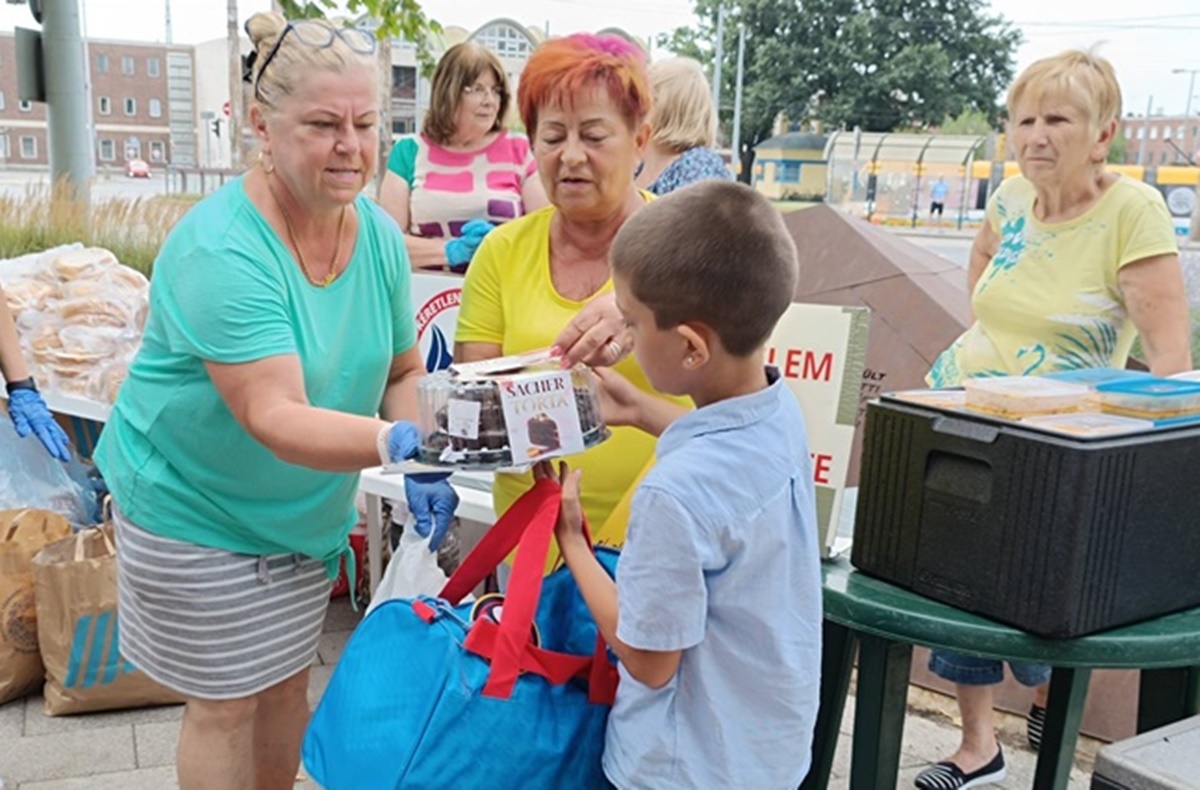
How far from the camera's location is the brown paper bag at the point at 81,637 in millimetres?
2943

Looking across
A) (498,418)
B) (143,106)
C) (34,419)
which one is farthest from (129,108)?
(498,418)

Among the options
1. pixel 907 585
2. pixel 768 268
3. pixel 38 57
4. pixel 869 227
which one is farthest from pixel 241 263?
pixel 38 57

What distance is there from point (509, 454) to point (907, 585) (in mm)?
691

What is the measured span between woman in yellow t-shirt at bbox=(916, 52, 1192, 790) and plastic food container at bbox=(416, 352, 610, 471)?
1.40 m

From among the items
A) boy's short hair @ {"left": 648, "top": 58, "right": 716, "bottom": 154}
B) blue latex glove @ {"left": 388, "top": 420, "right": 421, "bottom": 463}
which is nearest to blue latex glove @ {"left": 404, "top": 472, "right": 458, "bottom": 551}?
blue latex glove @ {"left": 388, "top": 420, "right": 421, "bottom": 463}

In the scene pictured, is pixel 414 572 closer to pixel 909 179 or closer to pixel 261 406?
pixel 261 406

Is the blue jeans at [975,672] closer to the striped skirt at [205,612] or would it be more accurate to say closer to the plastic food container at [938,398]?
the plastic food container at [938,398]

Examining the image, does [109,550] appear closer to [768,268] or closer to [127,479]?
[127,479]

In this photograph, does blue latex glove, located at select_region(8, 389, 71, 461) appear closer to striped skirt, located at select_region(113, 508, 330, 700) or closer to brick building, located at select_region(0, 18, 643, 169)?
striped skirt, located at select_region(113, 508, 330, 700)

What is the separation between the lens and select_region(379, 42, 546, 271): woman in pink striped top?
329 cm

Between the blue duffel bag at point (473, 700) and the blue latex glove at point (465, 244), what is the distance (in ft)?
6.19

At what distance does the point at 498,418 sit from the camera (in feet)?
4.44

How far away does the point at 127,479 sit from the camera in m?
1.79

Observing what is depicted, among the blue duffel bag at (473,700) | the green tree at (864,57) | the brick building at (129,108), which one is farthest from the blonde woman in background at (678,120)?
the brick building at (129,108)
